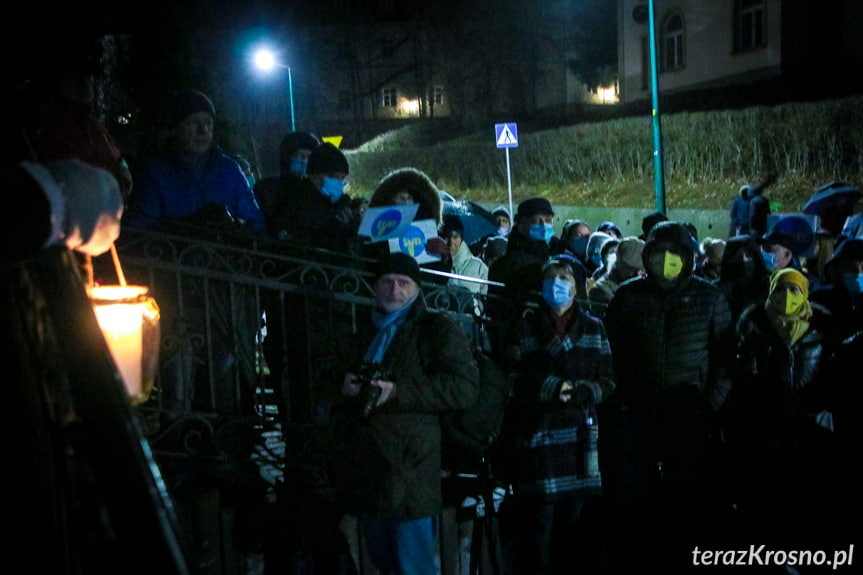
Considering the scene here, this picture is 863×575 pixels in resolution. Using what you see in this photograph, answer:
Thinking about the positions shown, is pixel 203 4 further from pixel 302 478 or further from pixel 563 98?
pixel 563 98

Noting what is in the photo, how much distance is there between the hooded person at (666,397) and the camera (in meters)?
5.73

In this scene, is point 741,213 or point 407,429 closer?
point 407,429

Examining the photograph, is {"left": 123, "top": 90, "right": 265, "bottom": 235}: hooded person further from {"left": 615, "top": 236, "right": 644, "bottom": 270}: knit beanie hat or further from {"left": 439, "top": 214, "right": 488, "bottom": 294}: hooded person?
{"left": 615, "top": 236, "right": 644, "bottom": 270}: knit beanie hat

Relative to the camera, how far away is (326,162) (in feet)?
21.3

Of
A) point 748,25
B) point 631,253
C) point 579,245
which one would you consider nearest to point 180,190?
point 631,253

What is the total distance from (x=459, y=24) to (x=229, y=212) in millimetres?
47416

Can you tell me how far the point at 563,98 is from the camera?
5722 cm

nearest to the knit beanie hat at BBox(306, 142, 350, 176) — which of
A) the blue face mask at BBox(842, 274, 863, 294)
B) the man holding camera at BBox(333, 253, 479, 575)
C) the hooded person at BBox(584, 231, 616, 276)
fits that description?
the man holding camera at BBox(333, 253, 479, 575)

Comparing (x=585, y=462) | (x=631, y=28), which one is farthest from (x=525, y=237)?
(x=631, y=28)

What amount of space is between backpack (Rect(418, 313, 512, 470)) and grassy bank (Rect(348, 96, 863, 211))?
1674 centimetres

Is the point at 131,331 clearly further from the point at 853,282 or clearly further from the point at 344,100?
the point at 344,100

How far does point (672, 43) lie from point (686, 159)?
1148cm

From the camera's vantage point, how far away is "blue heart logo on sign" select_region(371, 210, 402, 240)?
6145 mm

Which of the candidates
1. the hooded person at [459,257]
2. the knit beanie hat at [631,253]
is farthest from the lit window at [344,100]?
the knit beanie hat at [631,253]
